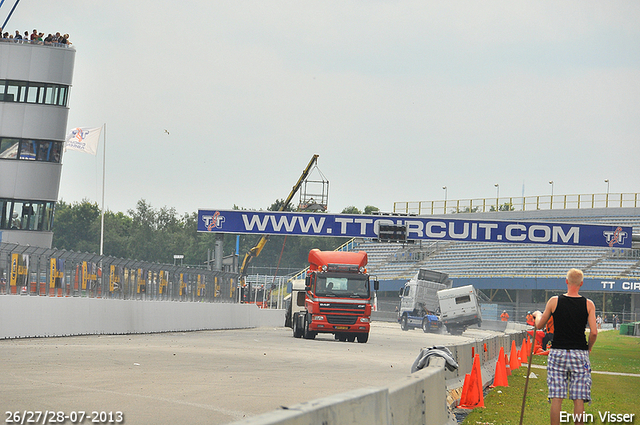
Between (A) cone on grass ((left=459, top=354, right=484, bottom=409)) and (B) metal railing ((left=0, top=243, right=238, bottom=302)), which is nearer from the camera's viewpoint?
(A) cone on grass ((left=459, top=354, right=484, bottom=409))

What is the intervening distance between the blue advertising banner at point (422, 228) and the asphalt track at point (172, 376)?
2631cm

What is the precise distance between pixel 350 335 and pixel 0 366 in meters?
19.6

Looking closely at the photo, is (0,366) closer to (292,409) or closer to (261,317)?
(292,409)

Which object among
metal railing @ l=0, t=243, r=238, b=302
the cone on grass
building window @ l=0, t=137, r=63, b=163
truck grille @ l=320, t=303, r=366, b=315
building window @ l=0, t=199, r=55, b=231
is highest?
building window @ l=0, t=137, r=63, b=163

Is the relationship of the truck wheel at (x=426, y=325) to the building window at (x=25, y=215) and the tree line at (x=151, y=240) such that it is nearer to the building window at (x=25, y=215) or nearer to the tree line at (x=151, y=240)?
the building window at (x=25, y=215)

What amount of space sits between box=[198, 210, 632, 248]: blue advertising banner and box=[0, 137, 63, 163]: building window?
28.1 feet

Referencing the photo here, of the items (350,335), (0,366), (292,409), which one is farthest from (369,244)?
(292,409)

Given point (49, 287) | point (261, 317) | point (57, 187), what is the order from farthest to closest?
1. point (57, 187)
2. point (261, 317)
3. point (49, 287)

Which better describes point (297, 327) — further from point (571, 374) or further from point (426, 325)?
point (571, 374)

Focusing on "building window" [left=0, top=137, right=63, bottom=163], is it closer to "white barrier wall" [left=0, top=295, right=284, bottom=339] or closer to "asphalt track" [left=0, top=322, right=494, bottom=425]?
"white barrier wall" [left=0, top=295, right=284, bottom=339]

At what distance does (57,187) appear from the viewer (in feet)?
162

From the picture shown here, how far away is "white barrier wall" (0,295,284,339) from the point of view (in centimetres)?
2234

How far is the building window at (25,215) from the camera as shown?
47000 millimetres

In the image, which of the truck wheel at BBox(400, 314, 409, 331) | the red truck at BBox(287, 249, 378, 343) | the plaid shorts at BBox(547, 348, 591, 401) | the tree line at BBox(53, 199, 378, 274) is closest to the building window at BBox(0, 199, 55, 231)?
the red truck at BBox(287, 249, 378, 343)
